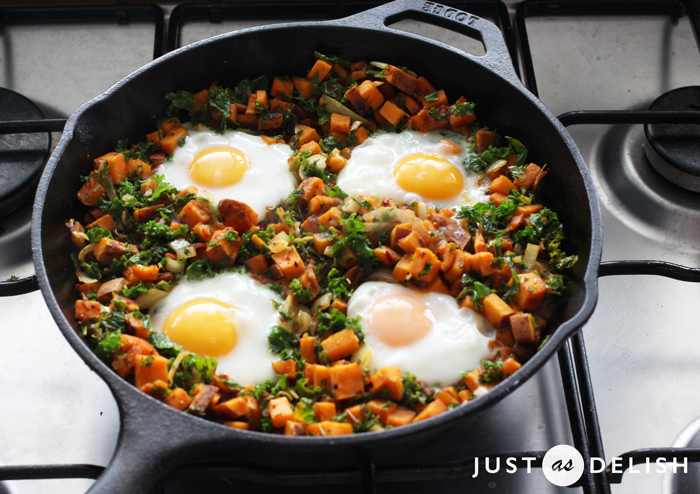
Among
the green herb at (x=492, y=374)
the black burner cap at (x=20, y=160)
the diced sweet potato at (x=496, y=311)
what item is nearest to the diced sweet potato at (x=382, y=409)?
the green herb at (x=492, y=374)

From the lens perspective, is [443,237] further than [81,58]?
No

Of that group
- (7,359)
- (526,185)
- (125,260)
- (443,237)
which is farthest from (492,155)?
(7,359)

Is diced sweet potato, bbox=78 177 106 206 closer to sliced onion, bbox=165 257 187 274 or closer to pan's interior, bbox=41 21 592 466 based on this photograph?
pan's interior, bbox=41 21 592 466

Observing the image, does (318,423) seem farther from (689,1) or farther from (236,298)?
(689,1)

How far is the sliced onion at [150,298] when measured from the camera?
92.5 inches

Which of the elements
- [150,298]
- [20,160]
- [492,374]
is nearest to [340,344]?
[492,374]

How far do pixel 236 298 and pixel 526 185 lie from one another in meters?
1.38

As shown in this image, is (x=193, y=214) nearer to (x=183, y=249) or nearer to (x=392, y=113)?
(x=183, y=249)

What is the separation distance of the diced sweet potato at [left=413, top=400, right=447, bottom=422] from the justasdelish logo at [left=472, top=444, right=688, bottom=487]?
23 cm

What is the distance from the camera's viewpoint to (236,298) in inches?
93.6

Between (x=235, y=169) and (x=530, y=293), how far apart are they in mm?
1403

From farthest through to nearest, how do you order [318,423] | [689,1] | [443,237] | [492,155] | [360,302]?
[689,1], [492,155], [443,237], [360,302], [318,423]

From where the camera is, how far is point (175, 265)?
243cm

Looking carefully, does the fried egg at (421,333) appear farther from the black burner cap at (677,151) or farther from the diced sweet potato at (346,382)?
the black burner cap at (677,151)
